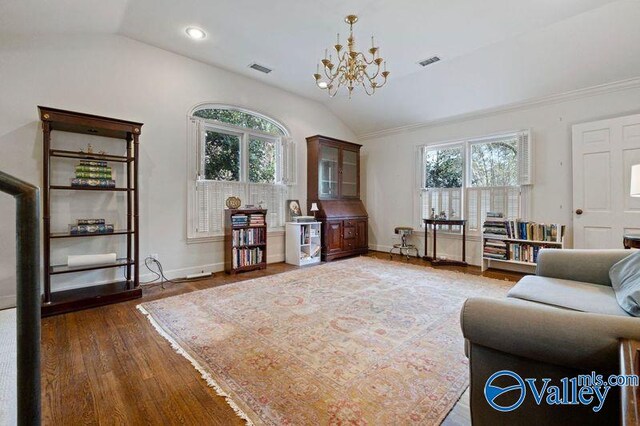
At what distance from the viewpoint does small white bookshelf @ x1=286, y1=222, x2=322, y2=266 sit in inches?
196

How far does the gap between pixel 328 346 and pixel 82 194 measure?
3211 mm

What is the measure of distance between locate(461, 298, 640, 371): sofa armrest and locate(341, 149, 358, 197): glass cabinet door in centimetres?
484

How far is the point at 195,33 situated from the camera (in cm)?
358

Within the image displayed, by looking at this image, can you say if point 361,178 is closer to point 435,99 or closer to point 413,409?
point 435,99

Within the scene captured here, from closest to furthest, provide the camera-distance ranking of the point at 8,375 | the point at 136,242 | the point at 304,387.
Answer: the point at 8,375, the point at 304,387, the point at 136,242

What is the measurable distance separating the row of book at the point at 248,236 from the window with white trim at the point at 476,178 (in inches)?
121

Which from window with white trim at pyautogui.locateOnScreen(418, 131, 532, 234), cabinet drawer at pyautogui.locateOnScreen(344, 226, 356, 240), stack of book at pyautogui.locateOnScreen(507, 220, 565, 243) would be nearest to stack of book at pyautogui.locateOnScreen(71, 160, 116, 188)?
cabinet drawer at pyautogui.locateOnScreen(344, 226, 356, 240)

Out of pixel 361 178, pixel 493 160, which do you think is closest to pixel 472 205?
pixel 493 160

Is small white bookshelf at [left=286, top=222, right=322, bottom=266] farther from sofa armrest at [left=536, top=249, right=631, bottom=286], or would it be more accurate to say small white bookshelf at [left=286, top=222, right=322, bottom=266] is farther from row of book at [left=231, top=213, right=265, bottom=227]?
sofa armrest at [left=536, top=249, right=631, bottom=286]

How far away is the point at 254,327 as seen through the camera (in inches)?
98.3

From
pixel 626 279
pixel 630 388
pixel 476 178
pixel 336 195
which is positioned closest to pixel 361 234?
pixel 336 195

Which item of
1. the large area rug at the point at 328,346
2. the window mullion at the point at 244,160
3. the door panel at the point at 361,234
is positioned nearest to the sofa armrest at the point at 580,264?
the large area rug at the point at 328,346

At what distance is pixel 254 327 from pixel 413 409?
55.7 inches

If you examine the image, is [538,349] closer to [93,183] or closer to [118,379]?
[118,379]
